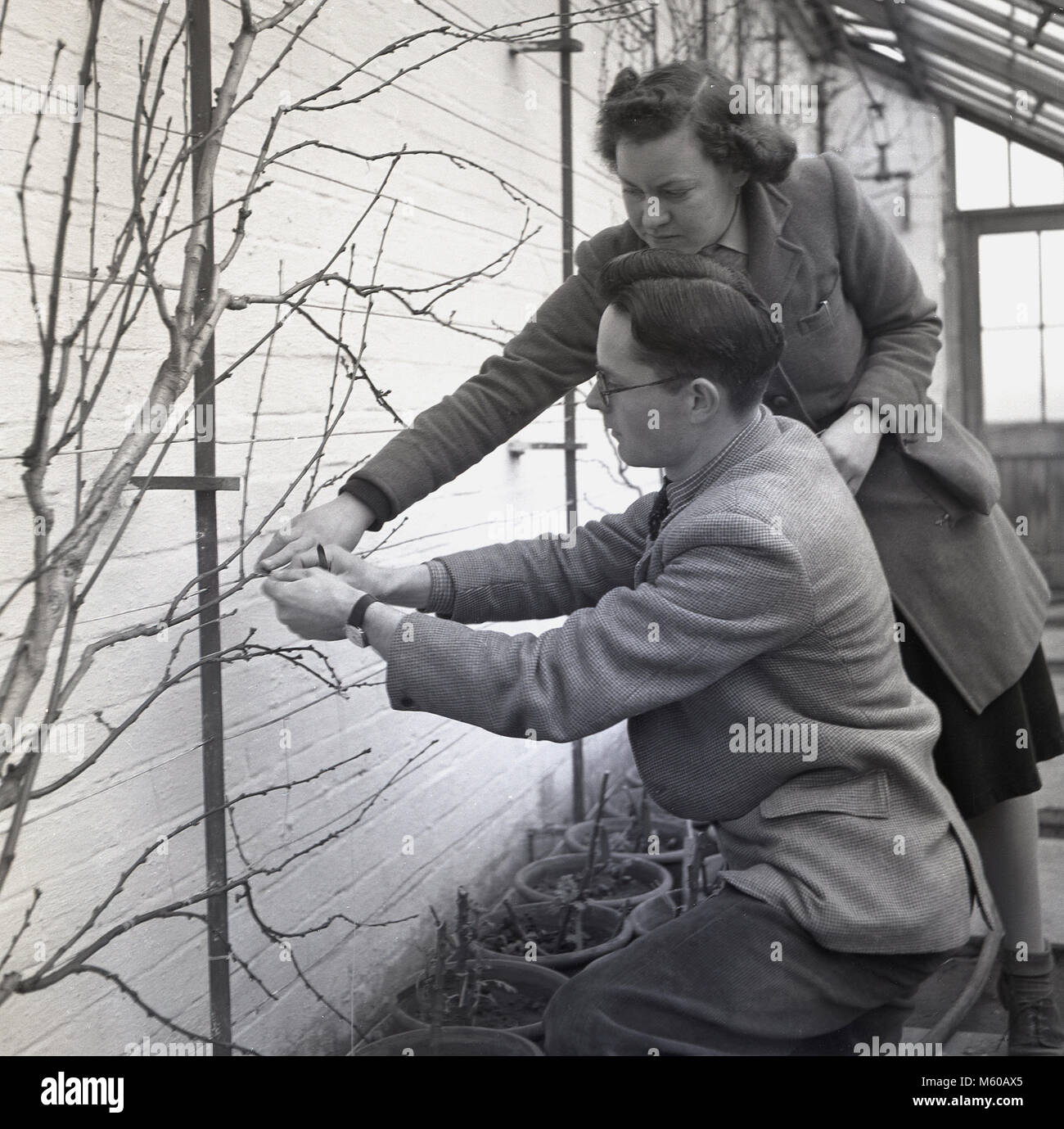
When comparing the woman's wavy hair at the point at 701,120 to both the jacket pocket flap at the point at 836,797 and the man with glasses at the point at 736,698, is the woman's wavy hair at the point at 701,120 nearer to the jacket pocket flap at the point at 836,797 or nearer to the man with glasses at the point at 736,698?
the man with glasses at the point at 736,698

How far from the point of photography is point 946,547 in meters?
2.41

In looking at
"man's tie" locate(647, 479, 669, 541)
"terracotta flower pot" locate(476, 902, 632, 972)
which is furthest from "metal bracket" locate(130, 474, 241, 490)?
"terracotta flower pot" locate(476, 902, 632, 972)

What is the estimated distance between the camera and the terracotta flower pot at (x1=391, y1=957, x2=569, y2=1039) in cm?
296

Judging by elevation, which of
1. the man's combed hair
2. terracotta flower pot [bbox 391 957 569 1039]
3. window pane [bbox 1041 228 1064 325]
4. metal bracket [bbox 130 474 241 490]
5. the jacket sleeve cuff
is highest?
window pane [bbox 1041 228 1064 325]

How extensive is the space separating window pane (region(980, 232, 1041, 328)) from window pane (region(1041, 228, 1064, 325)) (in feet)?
0.15

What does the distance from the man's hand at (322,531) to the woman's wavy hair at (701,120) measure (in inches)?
28.7

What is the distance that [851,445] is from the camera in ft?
7.43

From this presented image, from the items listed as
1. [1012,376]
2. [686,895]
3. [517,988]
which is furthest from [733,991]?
[1012,376]

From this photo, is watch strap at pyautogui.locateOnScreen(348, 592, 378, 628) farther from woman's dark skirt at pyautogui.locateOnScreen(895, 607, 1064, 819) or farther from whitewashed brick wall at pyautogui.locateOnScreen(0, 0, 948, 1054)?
woman's dark skirt at pyautogui.locateOnScreen(895, 607, 1064, 819)

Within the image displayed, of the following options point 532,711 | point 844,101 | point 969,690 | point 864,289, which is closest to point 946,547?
point 969,690

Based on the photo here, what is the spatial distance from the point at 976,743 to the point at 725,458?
864 mm

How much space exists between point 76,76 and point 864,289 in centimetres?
132

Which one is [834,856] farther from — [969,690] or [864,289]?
[864,289]

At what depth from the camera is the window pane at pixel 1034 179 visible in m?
9.16
